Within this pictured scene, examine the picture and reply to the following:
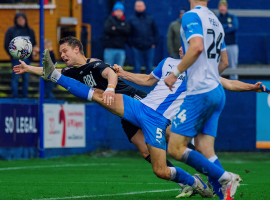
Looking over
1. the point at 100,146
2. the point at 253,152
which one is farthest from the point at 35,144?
the point at 253,152

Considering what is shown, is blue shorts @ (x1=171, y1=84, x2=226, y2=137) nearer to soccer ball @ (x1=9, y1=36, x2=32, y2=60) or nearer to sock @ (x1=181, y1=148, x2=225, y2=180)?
sock @ (x1=181, y1=148, x2=225, y2=180)

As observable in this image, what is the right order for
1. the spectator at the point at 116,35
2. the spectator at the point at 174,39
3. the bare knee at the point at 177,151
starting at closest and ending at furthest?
the bare knee at the point at 177,151 → the spectator at the point at 116,35 → the spectator at the point at 174,39

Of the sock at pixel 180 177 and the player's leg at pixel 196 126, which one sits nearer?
the player's leg at pixel 196 126

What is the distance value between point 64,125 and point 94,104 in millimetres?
1401

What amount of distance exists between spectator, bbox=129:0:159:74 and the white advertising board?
2121 mm

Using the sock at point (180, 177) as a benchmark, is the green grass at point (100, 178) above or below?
below

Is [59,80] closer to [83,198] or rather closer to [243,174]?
[83,198]

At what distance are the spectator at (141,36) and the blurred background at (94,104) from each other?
0.09 feet

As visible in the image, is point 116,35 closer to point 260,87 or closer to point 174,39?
point 174,39

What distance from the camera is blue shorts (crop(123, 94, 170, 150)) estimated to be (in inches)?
242

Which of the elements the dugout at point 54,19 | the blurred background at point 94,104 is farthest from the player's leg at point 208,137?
the dugout at point 54,19

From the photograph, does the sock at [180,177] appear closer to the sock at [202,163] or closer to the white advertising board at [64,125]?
the sock at [202,163]

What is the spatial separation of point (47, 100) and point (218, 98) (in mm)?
8572

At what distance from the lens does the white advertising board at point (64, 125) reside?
1287 cm
